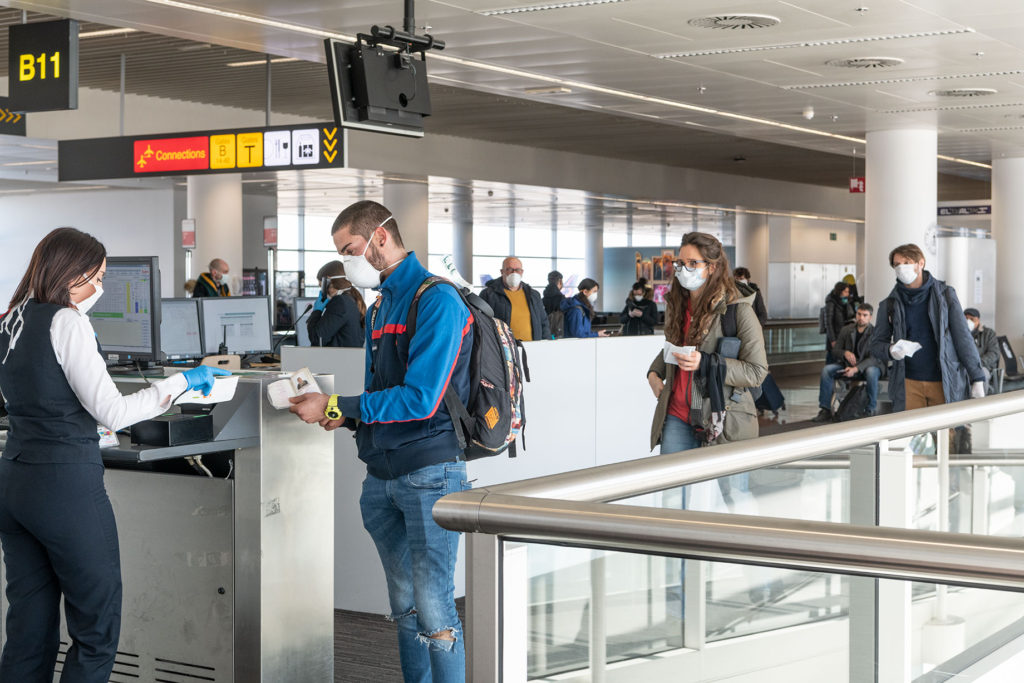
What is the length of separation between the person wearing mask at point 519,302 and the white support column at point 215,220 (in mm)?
5914

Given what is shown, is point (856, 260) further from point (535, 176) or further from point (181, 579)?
point (181, 579)

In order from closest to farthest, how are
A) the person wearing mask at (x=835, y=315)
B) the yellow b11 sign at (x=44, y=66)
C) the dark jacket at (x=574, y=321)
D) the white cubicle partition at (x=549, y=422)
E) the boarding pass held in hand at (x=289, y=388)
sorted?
the boarding pass held in hand at (x=289, y=388) < the white cubicle partition at (x=549, y=422) < the yellow b11 sign at (x=44, y=66) < the dark jacket at (x=574, y=321) < the person wearing mask at (x=835, y=315)

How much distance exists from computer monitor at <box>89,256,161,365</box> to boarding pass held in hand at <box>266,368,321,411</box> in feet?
3.81

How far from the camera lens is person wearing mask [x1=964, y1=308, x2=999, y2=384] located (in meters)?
11.7

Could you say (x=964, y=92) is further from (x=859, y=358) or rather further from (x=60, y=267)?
(x=60, y=267)

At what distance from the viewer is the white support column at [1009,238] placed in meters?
16.3

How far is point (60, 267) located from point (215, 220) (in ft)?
43.1

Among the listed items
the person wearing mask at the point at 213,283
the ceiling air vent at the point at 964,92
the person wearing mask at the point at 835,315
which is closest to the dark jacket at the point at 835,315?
the person wearing mask at the point at 835,315

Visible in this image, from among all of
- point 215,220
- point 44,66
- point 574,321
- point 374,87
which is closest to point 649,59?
point 374,87

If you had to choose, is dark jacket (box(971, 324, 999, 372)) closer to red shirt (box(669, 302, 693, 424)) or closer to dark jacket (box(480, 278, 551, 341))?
dark jacket (box(480, 278, 551, 341))

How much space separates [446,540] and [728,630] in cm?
125

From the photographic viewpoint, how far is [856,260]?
1234 inches

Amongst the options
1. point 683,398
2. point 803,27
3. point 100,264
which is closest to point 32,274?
point 100,264

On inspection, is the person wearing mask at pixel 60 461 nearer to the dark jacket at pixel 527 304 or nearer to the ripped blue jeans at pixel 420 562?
the ripped blue jeans at pixel 420 562
